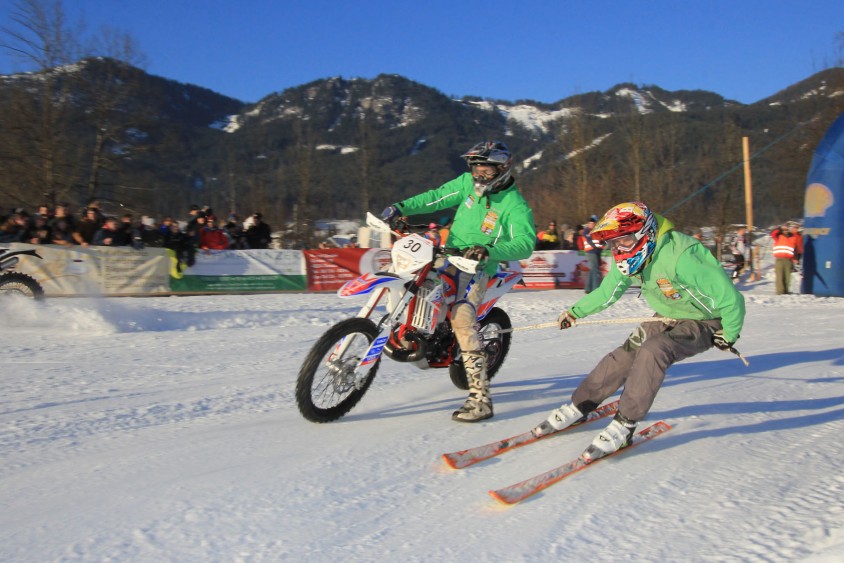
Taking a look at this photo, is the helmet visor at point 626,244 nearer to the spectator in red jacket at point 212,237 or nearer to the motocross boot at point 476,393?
the motocross boot at point 476,393

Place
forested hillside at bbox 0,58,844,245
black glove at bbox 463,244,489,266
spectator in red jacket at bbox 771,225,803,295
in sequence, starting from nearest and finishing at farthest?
1. black glove at bbox 463,244,489,266
2. spectator in red jacket at bbox 771,225,803,295
3. forested hillside at bbox 0,58,844,245

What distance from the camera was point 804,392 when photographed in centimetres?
607

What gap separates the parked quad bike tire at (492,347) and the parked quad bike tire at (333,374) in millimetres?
1213

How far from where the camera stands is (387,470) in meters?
3.99

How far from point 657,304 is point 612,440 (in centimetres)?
99

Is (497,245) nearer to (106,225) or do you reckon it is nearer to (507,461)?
(507,461)

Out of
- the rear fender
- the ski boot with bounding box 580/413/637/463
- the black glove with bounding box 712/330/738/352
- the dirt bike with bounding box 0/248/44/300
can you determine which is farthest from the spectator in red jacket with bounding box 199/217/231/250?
the black glove with bounding box 712/330/738/352

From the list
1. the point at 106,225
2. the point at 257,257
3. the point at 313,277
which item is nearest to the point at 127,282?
the point at 106,225

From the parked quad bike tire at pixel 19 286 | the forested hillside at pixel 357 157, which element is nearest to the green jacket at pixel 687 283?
the parked quad bike tire at pixel 19 286

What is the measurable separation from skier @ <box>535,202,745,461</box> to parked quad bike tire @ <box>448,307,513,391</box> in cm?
146

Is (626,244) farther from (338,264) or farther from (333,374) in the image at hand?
(338,264)

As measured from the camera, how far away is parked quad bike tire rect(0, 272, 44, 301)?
966 centimetres

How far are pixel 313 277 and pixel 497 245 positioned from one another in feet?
41.0

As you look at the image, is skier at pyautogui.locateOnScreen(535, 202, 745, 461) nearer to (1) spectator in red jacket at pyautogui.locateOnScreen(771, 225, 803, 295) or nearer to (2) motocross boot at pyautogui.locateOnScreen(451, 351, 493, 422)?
(2) motocross boot at pyautogui.locateOnScreen(451, 351, 493, 422)
